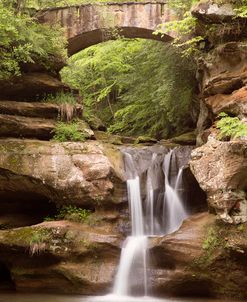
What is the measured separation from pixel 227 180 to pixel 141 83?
891 cm

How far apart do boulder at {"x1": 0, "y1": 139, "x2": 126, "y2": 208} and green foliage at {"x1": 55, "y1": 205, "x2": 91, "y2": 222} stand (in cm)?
18

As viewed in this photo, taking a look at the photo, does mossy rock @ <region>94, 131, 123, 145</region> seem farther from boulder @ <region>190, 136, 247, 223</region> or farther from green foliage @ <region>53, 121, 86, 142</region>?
boulder @ <region>190, 136, 247, 223</region>

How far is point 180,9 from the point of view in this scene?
44.8ft

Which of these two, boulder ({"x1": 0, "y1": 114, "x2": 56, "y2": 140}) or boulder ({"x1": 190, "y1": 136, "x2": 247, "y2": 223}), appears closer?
boulder ({"x1": 190, "y1": 136, "x2": 247, "y2": 223})

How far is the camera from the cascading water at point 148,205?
10.1m

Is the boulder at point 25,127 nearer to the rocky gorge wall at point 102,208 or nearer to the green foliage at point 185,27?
the rocky gorge wall at point 102,208

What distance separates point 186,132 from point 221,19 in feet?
20.3

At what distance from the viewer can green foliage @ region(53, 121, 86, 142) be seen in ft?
41.7

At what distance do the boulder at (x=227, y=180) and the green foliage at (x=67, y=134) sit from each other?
14.6 feet

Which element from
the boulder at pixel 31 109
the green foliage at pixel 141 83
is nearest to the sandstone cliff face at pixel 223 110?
the green foliage at pixel 141 83

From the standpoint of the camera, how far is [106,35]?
1547cm

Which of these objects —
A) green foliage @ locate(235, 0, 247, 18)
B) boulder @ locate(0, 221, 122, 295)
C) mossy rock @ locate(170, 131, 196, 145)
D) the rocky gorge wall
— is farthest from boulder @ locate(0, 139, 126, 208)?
green foliage @ locate(235, 0, 247, 18)

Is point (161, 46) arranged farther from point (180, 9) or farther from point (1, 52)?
point (1, 52)

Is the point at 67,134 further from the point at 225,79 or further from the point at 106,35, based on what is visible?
the point at 225,79
